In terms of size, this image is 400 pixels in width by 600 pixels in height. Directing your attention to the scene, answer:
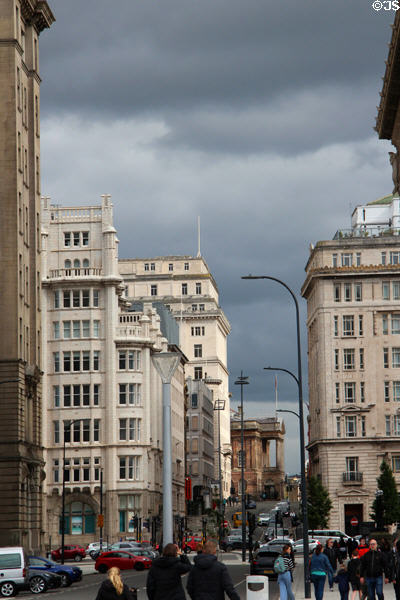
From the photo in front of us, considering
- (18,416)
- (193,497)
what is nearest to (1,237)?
(18,416)

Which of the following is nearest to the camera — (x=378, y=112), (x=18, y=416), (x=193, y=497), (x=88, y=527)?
(x=378, y=112)

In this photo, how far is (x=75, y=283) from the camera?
398ft

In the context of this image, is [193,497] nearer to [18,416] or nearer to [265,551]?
[18,416]

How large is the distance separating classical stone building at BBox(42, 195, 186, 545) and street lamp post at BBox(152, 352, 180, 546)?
84.7 m

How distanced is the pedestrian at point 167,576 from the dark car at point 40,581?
35806mm

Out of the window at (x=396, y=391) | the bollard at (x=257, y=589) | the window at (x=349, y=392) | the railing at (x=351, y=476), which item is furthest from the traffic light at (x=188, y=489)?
the bollard at (x=257, y=589)

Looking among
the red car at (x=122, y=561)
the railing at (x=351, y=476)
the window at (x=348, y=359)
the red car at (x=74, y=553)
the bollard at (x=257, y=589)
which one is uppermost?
the window at (x=348, y=359)

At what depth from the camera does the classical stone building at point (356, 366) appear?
133375 millimetres

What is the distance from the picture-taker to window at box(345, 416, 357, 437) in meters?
134

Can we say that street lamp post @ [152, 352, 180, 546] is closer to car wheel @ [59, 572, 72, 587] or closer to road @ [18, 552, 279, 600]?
road @ [18, 552, 279, 600]

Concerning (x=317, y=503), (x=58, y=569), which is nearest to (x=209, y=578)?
(x=58, y=569)

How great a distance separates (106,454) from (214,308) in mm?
79340

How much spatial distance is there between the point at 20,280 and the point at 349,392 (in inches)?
2262

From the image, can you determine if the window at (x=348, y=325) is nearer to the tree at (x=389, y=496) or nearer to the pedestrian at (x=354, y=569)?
the tree at (x=389, y=496)
